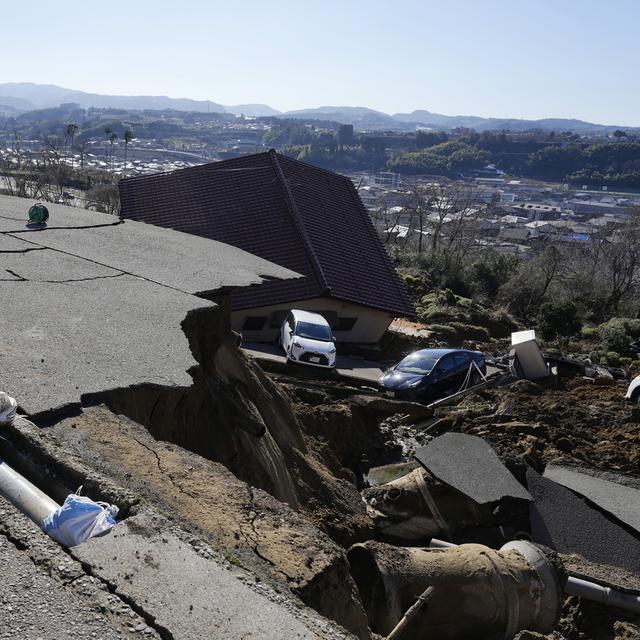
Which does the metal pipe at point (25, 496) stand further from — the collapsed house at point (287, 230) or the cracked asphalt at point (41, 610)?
the collapsed house at point (287, 230)

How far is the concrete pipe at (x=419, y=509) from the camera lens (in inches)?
377

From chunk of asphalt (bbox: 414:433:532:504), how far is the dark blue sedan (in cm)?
690

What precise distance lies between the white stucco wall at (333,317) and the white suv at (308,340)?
77.7 inches

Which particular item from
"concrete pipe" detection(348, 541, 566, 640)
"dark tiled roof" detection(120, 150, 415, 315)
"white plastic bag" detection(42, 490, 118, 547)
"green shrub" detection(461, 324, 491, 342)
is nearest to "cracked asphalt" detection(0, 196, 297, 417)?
"white plastic bag" detection(42, 490, 118, 547)

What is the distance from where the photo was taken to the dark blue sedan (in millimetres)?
18812

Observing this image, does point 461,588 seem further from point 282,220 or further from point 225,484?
point 282,220

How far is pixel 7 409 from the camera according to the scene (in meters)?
5.32

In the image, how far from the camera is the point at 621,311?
40.0 meters

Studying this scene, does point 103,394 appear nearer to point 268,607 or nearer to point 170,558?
point 170,558

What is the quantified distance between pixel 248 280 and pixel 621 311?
3404 centimetres

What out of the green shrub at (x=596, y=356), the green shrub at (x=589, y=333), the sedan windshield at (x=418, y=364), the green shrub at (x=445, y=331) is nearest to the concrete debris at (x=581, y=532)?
the sedan windshield at (x=418, y=364)

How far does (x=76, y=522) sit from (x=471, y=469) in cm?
756

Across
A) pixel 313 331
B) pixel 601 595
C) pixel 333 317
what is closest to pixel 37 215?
pixel 601 595

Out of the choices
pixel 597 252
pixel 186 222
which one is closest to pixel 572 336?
pixel 186 222
